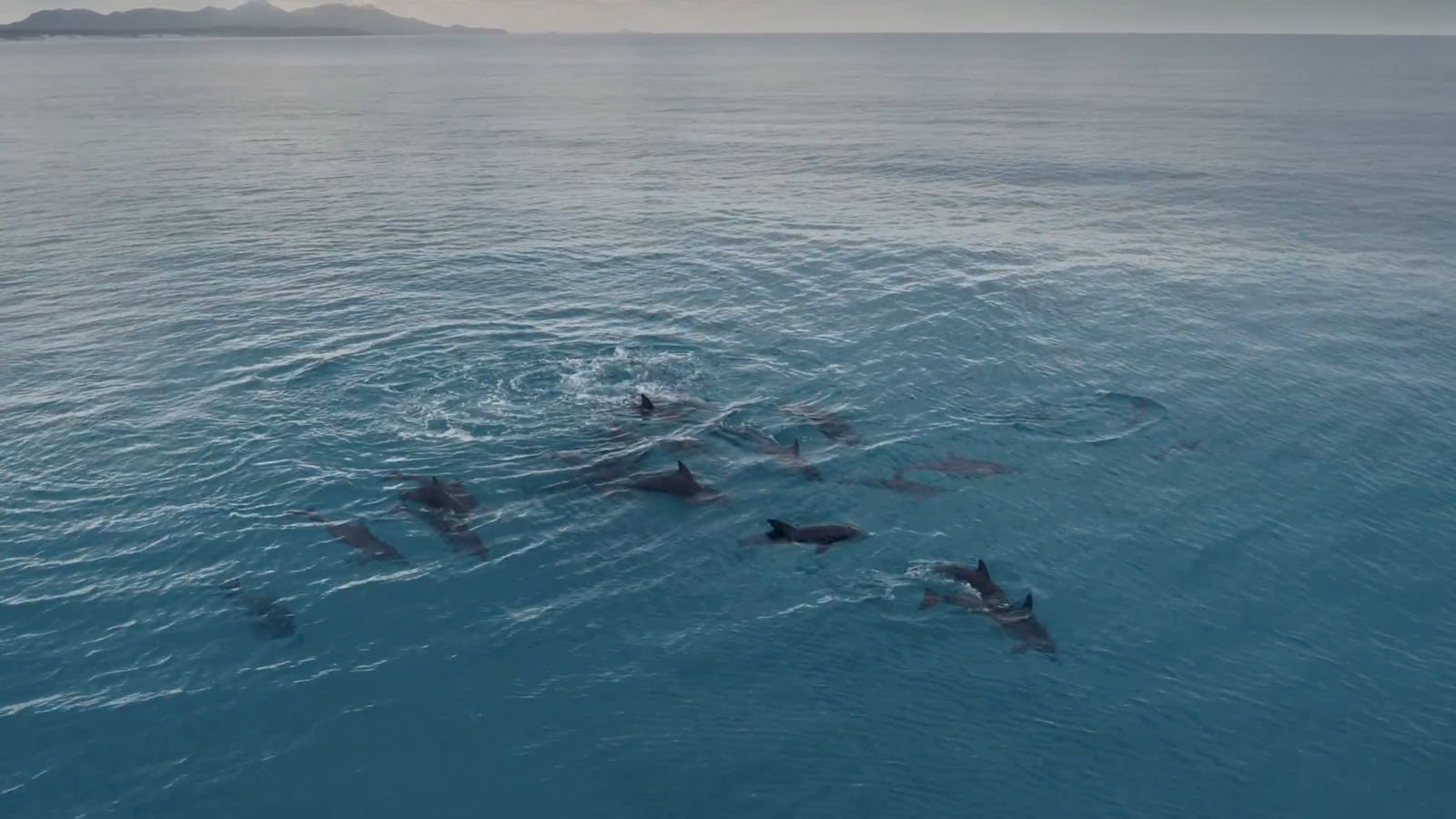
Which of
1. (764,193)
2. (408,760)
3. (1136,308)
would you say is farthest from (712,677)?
(764,193)

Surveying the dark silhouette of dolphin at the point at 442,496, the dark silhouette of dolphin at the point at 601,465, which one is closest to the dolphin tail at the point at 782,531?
the dark silhouette of dolphin at the point at 601,465

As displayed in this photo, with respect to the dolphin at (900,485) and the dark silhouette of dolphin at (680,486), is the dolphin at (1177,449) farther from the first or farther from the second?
the dark silhouette of dolphin at (680,486)

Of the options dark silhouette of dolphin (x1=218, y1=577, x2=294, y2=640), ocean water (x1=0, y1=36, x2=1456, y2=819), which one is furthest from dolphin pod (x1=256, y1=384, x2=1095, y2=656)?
ocean water (x1=0, y1=36, x2=1456, y2=819)

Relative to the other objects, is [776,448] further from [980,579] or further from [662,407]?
[980,579]

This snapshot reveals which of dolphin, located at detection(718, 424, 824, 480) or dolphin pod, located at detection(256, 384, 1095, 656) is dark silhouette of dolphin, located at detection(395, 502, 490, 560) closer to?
dolphin pod, located at detection(256, 384, 1095, 656)

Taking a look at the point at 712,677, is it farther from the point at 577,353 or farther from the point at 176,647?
the point at 577,353
